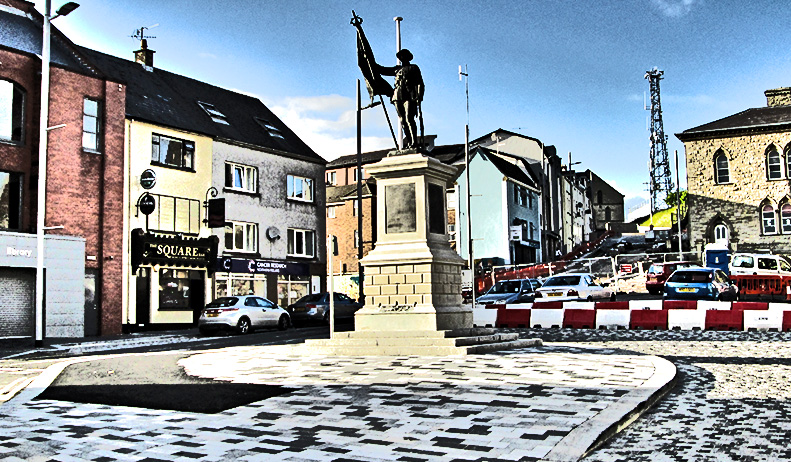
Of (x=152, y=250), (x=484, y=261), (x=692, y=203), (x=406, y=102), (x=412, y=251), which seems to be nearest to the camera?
(x=412, y=251)

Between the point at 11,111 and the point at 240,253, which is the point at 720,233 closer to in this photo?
the point at 240,253

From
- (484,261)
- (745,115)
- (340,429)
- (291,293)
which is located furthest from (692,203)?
(340,429)

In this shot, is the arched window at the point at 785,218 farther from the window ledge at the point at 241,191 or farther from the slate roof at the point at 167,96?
the window ledge at the point at 241,191

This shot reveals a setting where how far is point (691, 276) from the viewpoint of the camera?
101 ft

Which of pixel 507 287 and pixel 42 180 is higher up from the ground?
pixel 42 180

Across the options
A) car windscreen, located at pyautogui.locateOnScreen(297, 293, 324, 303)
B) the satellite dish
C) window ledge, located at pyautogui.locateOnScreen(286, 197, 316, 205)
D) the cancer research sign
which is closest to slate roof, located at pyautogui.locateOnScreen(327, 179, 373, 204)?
window ledge, located at pyautogui.locateOnScreen(286, 197, 316, 205)

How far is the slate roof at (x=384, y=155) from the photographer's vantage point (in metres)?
68.2

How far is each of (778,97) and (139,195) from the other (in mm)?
48299

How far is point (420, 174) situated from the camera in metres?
15.7

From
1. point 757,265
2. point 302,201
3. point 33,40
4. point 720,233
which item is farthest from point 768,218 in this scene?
point 33,40

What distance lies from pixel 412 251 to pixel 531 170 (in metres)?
58.5

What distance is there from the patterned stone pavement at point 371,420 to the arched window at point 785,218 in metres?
50.0

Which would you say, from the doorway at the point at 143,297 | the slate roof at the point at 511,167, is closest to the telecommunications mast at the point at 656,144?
the slate roof at the point at 511,167

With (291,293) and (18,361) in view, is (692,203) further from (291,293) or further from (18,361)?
(18,361)
